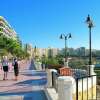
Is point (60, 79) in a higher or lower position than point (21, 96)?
higher

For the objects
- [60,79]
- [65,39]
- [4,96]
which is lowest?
[4,96]

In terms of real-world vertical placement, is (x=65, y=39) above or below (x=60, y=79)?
above

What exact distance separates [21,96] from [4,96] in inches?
30.5

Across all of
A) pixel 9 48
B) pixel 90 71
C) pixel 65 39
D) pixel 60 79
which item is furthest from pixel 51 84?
pixel 9 48

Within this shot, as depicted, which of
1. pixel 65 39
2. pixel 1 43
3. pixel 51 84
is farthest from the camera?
pixel 1 43

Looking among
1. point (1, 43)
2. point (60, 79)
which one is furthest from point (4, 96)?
point (1, 43)

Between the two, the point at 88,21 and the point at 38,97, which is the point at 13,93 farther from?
the point at 88,21

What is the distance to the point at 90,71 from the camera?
24.2 metres

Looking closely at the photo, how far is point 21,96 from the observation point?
1566cm

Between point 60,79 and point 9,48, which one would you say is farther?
point 9,48

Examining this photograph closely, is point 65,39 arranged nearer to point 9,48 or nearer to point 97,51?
point 9,48

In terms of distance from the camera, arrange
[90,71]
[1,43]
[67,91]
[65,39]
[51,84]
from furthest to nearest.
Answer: [1,43]
[65,39]
[90,71]
[51,84]
[67,91]

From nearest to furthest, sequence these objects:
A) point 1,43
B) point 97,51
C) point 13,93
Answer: point 13,93 < point 1,43 < point 97,51

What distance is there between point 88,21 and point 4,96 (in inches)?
613
